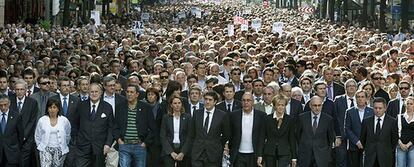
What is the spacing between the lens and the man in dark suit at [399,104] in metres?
16.9

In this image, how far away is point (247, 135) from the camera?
1552 centimetres

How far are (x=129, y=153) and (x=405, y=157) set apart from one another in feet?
12.8

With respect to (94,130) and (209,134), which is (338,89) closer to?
(209,134)

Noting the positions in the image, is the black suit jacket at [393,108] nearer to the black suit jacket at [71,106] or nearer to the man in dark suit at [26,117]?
the black suit jacket at [71,106]

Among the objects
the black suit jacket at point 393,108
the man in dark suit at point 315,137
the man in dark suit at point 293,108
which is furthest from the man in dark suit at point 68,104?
the black suit jacket at point 393,108

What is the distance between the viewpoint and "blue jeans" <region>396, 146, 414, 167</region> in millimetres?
15656

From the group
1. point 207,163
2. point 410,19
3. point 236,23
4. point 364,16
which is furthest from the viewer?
point 364,16

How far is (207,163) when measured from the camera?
50.9 ft

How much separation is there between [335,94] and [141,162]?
15.1ft

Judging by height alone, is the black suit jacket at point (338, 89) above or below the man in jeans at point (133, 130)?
above

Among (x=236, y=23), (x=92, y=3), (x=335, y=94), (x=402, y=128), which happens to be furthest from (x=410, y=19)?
(x=402, y=128)

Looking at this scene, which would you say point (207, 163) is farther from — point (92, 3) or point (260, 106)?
point (92, 3)

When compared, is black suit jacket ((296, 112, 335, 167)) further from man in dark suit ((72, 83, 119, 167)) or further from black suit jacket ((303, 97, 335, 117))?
man in dark suit ((72, 83, 119, 167))

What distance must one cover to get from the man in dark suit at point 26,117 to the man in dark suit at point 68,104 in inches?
15.0
